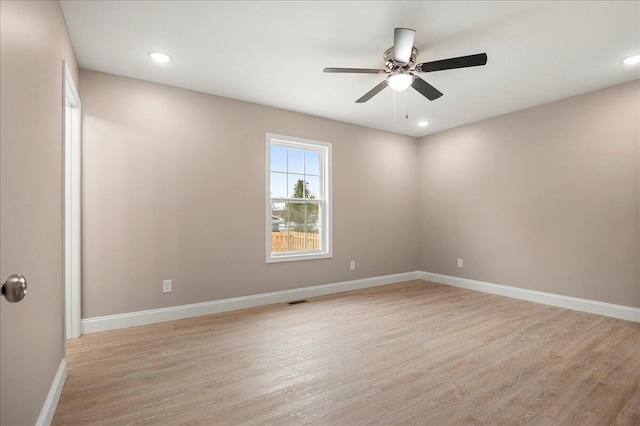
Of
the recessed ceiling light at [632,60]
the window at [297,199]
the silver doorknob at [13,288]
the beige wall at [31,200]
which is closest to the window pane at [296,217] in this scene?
the window at [297,199]

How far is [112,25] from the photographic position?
245 centimetres

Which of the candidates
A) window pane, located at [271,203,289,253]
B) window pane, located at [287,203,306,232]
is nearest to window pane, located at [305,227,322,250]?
window pane, located at [287,203,306,232]

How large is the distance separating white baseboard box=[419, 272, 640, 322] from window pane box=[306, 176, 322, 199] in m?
→ 2.54

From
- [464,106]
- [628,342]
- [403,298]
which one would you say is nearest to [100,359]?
[403,298]

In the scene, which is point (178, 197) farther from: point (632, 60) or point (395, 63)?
point (632, 60)

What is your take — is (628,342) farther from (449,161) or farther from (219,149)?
(219,149)

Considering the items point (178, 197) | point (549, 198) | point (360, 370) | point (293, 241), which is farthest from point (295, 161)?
point (549, 198)

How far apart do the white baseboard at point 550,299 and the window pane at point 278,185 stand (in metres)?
3.02

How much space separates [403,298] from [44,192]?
13.0 ft

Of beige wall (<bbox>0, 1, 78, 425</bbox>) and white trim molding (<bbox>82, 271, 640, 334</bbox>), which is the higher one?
beige wall (<bbox>0, 1, 78, 425</bbox>)

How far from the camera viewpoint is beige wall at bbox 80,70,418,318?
3.15 meters

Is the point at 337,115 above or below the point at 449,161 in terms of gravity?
above

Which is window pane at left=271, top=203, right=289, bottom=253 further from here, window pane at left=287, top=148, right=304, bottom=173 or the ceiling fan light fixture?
the ceiling fan light fixture

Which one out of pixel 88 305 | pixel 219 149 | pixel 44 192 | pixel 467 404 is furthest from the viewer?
pixel 219 149
